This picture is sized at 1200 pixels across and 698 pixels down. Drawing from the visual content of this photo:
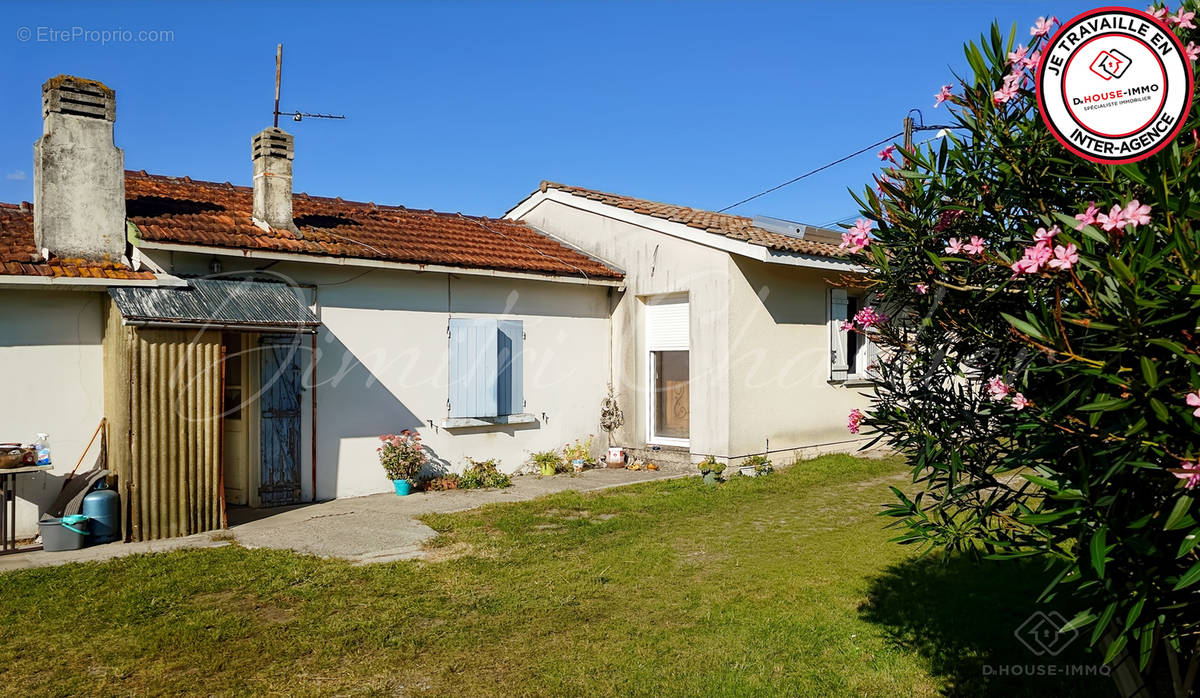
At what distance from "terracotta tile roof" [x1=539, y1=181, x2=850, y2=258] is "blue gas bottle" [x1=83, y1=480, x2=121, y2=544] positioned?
26.0ft

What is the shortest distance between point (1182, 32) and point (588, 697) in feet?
12.6

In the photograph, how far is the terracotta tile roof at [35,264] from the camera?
779cm

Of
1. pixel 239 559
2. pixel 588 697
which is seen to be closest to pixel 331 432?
pixel 239 559

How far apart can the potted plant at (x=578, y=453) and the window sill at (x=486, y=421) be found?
81 cm

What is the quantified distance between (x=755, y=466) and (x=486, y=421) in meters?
3.85

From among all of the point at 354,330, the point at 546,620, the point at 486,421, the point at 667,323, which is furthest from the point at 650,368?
the point at 546,620

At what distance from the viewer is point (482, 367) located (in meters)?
11.6

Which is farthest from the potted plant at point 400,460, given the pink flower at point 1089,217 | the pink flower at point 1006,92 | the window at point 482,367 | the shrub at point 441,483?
the pink flower at point 1089,217

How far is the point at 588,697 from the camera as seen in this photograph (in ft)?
14.4

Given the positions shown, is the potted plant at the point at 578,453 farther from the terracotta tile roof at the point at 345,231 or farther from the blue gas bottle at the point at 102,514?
the blue gas bottle at the point at 102,514

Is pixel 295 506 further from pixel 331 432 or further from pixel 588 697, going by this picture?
pixel 588 697

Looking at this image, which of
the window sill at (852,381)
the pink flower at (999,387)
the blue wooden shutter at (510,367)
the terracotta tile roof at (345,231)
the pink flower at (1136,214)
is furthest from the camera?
the window sill at (852,381)

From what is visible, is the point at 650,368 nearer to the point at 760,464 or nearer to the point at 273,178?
the point at 760,464

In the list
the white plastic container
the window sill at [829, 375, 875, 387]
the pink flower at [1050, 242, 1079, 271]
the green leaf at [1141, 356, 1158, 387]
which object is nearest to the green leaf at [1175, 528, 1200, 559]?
the green leaf at [1141, 356, 1158, 387]
